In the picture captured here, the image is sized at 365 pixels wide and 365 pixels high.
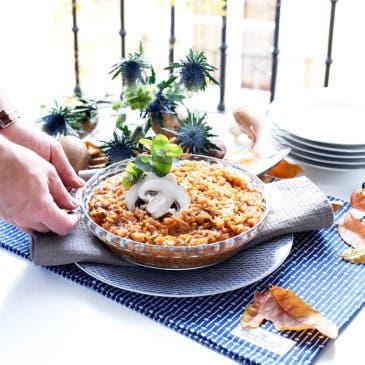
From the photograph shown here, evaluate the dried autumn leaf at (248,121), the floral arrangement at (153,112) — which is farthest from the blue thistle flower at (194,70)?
the dried autumn leaf at (248,121)

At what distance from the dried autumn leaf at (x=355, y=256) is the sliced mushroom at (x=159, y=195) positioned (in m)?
0.32

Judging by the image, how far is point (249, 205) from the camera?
51.0 inches

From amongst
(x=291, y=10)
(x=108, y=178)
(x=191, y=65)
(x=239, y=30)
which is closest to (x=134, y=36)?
(x=239, y=30)

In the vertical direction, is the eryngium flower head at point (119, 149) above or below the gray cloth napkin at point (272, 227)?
above

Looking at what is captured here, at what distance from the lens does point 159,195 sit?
125cm

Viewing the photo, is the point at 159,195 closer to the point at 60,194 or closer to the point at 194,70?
the point at 60,194

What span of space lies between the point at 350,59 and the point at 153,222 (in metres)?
3.26

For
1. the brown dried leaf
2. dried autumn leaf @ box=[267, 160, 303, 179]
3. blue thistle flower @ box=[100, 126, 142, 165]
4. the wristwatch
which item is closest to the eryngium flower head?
blue thistle flower @ box=[100, 126, 142, 165]

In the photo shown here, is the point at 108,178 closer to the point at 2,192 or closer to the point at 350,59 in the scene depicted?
the point at 2,192

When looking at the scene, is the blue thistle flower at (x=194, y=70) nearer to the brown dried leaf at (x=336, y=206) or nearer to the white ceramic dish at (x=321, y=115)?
the white ceramic dish at (x=321, y=115)

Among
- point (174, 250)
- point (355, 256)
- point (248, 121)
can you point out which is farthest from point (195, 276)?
point (248, 121)

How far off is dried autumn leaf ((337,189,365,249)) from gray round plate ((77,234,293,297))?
6.6 inches

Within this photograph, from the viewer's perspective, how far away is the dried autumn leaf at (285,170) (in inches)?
63.7

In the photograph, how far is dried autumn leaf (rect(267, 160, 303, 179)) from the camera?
162 cm
